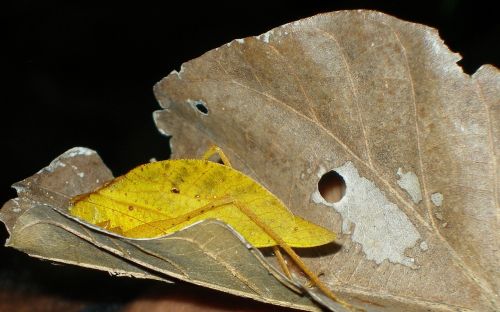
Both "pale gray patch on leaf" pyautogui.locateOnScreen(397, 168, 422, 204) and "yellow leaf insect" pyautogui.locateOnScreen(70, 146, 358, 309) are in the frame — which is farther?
"yellow leaf insect" pyautogui.locateOnScreen(70, 146, 358, 309)

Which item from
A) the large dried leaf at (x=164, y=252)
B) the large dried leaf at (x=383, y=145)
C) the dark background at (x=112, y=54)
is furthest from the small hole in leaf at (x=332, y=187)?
the dark background at (x=112, y=54)

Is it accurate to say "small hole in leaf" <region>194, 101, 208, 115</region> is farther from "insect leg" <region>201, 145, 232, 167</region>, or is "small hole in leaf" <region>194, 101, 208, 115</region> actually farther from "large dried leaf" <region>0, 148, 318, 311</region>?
"large dried leaf" <region>0, 148, 318, 311</region>

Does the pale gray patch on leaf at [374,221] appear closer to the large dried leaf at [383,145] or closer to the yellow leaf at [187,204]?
the large dried leaf at [383,145]

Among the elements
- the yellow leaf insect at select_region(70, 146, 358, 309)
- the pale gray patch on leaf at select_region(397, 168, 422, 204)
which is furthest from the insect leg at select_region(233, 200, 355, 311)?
the pale gray patch on leaf at select_region(397, 168, 422, 204)

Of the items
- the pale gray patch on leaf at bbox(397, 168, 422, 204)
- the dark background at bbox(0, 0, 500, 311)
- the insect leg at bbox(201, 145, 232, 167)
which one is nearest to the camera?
the pale gray patch on leaf at bbox(397, 168, 422, 204)

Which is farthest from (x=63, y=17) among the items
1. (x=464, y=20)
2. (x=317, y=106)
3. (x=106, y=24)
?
(x=317, y=106)

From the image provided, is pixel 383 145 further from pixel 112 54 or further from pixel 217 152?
pixel 112 54

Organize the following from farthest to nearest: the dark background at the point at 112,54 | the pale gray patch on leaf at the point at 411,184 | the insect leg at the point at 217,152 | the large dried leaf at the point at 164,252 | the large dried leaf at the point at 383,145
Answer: the dark background at the point at 112,54
the insect leg at the point at 217,152
the pale gray patch on leaf at the point at 411,184
the large dried leaf at the point at 383,145
the large dried leaf at the point at 164,252

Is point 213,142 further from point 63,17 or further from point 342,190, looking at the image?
point 63,17
